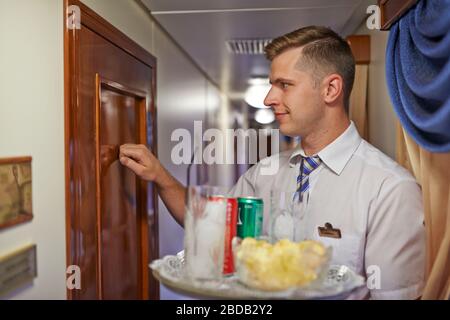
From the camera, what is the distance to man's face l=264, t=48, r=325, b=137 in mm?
804

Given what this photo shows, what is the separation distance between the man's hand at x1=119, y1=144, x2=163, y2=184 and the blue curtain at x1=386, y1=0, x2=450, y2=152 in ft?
1.79

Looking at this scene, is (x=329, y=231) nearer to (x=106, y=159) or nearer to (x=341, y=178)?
(x=341, y=178)

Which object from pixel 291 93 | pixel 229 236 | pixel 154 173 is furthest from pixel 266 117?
pixel 229 236

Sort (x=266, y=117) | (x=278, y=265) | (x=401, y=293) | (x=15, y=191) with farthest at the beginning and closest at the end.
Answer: (x=266, y=117), (x=401, y=293), (x=15, y=191), (x=278, y=265)

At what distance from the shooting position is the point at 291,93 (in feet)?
2.64

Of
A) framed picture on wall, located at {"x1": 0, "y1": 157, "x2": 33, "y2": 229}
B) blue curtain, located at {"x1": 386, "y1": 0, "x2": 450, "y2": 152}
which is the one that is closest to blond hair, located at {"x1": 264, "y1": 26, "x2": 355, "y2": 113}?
blue curtain, located at {"x1": 386, "y1": 0, "x2": 450, "y2": 152}

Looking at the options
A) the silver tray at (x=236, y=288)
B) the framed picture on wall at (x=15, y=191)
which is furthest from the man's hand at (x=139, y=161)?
the silver tray at (x=236, y=288)

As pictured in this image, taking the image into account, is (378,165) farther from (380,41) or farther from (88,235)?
(88,235)

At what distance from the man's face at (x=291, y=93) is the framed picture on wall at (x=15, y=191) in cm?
45

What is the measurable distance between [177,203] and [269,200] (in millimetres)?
355

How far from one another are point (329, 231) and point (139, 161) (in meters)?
0.45

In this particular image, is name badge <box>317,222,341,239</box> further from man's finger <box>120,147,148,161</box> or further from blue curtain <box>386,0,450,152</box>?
man's finger <box>120,147,148,161</box>

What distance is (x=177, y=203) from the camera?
100 cm

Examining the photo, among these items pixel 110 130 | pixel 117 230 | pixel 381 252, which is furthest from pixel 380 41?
pixel 117 230
